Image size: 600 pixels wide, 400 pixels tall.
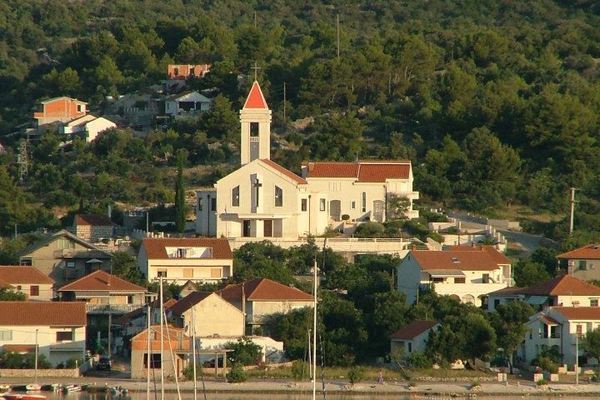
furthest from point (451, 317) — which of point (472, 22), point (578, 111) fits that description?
point (472, 22)

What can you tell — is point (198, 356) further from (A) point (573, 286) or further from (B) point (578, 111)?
(B) point (578, 111)

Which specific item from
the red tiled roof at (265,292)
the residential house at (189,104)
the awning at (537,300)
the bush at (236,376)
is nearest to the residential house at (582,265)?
the awning at (537,300)

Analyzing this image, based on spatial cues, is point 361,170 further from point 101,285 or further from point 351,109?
point 351,109

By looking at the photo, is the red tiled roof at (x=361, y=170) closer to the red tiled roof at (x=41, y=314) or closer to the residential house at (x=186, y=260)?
the residential house at (x=186, y=260)

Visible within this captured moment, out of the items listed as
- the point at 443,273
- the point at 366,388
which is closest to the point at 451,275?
the point at 443,273

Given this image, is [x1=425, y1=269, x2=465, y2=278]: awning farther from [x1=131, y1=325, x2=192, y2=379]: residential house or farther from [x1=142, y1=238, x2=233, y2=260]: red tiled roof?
[x1=131, y1=325, x2=192, y2=379]: residential house

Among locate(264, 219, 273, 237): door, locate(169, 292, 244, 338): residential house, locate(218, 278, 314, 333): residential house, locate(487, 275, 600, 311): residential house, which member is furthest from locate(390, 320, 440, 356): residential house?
locate(264, 219, 273, 237): door
